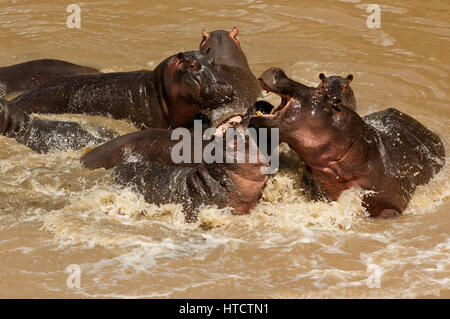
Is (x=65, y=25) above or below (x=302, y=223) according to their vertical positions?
above

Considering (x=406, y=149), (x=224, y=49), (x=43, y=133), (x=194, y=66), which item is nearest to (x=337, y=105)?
(x=406, y=149)

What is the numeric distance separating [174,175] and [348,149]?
1.65 m

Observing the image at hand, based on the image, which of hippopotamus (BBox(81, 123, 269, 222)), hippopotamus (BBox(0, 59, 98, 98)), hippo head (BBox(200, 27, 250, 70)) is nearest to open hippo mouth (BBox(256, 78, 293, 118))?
hippopotamus (BBox(81, 123, 269, 222))

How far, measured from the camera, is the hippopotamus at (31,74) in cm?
1106

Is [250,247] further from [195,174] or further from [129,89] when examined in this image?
[129,89]

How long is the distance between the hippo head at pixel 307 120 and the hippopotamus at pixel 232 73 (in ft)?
7.68

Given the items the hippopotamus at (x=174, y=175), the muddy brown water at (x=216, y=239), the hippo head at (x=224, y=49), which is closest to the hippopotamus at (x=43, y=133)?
the muddy brown water at (x=216, y=239)

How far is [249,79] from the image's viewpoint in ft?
33.9

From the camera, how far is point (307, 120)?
6719mm

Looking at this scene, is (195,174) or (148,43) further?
(148,43)

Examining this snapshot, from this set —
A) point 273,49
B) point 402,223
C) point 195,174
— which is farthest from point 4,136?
point 273,49
